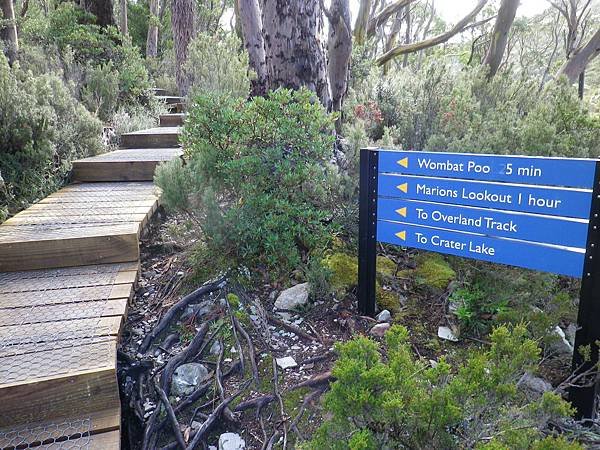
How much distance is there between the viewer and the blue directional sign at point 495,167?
1.96m

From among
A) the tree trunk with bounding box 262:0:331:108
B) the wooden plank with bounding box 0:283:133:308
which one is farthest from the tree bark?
the wooden plank with bounding box 0:283:133:308

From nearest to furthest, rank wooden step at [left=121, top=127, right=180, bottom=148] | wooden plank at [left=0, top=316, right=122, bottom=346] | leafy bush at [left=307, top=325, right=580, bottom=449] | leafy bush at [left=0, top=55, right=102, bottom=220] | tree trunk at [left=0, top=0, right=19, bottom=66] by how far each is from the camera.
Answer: leafy bush at [left=307, top=325, right=580, bottom=449], wooden plank at [left=0, top=316, right=122, bottom=346], leafy bush at [left=0, top=55, right=102, bottom=220], wooden step at [left=121, top=127, right=180, bottom=148], tree trunk at [left=0, top=0, right=19, bottom=66]

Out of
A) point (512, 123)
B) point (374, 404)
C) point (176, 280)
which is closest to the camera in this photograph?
point (374, 404)

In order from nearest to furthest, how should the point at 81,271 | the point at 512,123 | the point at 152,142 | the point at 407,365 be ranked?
the point at 407,365
the point at 81,271
the point at 512,123
the point at 152,142

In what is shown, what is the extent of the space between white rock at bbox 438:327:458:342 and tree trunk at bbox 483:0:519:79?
31.0 feet

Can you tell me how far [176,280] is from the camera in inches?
130

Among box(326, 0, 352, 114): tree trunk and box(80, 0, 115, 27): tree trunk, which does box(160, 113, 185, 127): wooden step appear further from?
box(80, 0, 115, 27): tree trunk

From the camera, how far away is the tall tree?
704 cm

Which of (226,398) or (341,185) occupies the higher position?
(341,185)

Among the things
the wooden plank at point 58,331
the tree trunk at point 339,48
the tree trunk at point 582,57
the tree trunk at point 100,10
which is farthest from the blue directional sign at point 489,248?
the tree trunk at point 100,10

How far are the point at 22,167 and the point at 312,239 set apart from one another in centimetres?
292

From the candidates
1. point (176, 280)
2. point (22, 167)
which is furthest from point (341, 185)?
point (22, 167)

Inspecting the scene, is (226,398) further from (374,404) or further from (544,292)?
(544,292)

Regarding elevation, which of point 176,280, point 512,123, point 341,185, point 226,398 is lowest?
point 226,398
